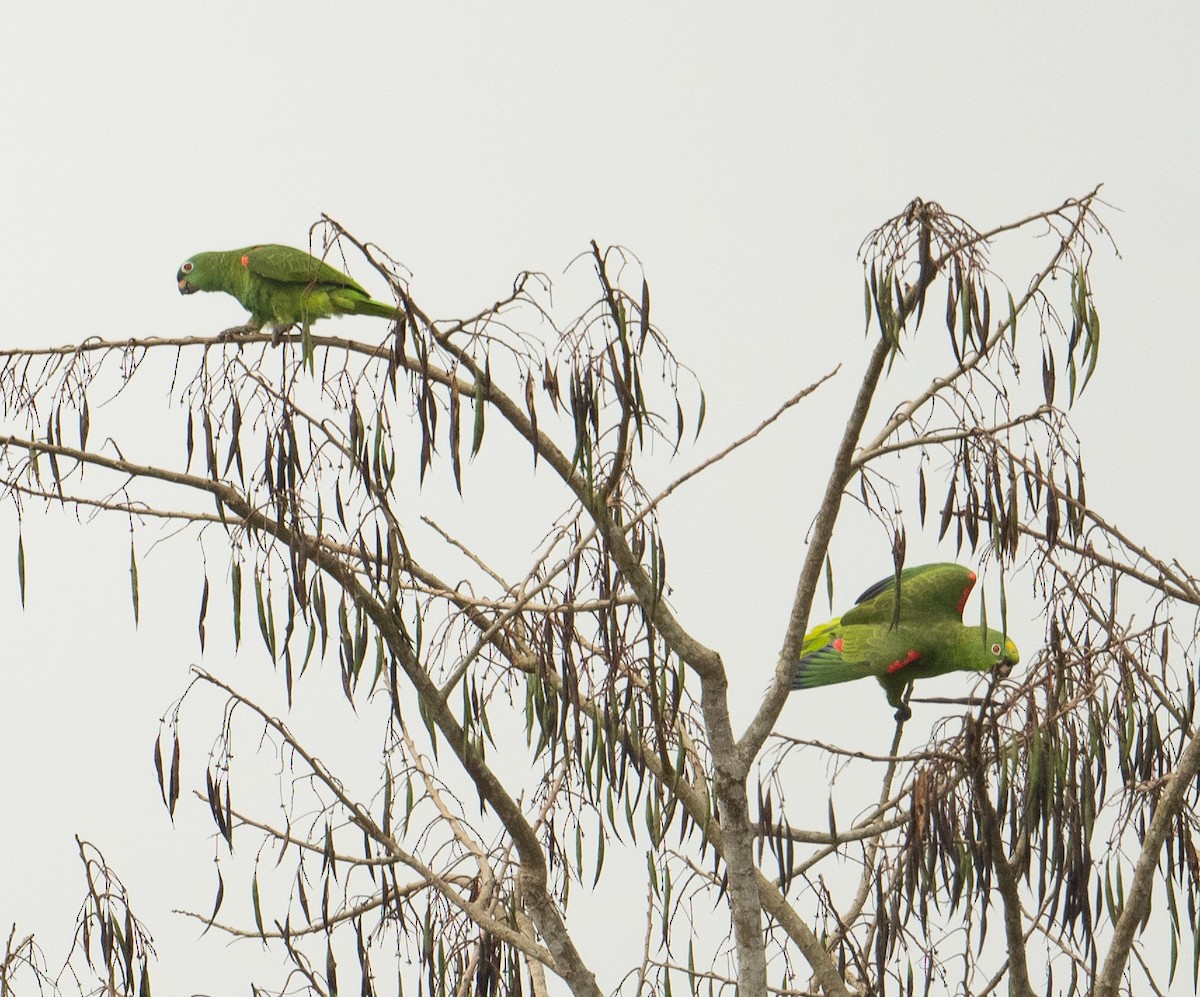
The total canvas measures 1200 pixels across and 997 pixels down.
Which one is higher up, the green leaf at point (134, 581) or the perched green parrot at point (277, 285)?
the perched green parrot at point (277, 285)

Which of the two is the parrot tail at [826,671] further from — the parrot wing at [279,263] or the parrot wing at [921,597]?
the parrot wing at [279,263]

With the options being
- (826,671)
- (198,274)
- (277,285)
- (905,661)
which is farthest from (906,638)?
(198,274)

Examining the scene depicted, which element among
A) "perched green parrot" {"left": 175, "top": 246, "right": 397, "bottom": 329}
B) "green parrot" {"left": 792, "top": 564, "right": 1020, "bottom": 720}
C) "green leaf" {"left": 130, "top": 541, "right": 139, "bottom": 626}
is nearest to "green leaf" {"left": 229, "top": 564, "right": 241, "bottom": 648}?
"green leaf" {"left": 130, "top": 541, "right": 139, "bottom": 626}

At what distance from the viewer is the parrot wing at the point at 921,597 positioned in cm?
322

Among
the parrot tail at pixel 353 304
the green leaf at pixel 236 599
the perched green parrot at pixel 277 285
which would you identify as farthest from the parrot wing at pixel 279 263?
the green leaf at pixel 236 599

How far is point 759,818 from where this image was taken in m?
2.20

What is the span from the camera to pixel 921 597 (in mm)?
3248

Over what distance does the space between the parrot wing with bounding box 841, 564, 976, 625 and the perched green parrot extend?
127cm

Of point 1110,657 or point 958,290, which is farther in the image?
point 1110,657

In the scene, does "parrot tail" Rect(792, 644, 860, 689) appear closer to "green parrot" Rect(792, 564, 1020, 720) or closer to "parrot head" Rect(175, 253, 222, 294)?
"green parrot" Rect(792, 564, 1020, 720)

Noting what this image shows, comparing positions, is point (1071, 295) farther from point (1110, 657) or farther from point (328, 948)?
point (328, 948)

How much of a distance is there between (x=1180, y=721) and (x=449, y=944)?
127cm

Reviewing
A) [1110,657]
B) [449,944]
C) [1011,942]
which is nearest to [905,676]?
[1011,942]

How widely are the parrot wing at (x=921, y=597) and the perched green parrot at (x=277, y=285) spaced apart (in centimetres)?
127
